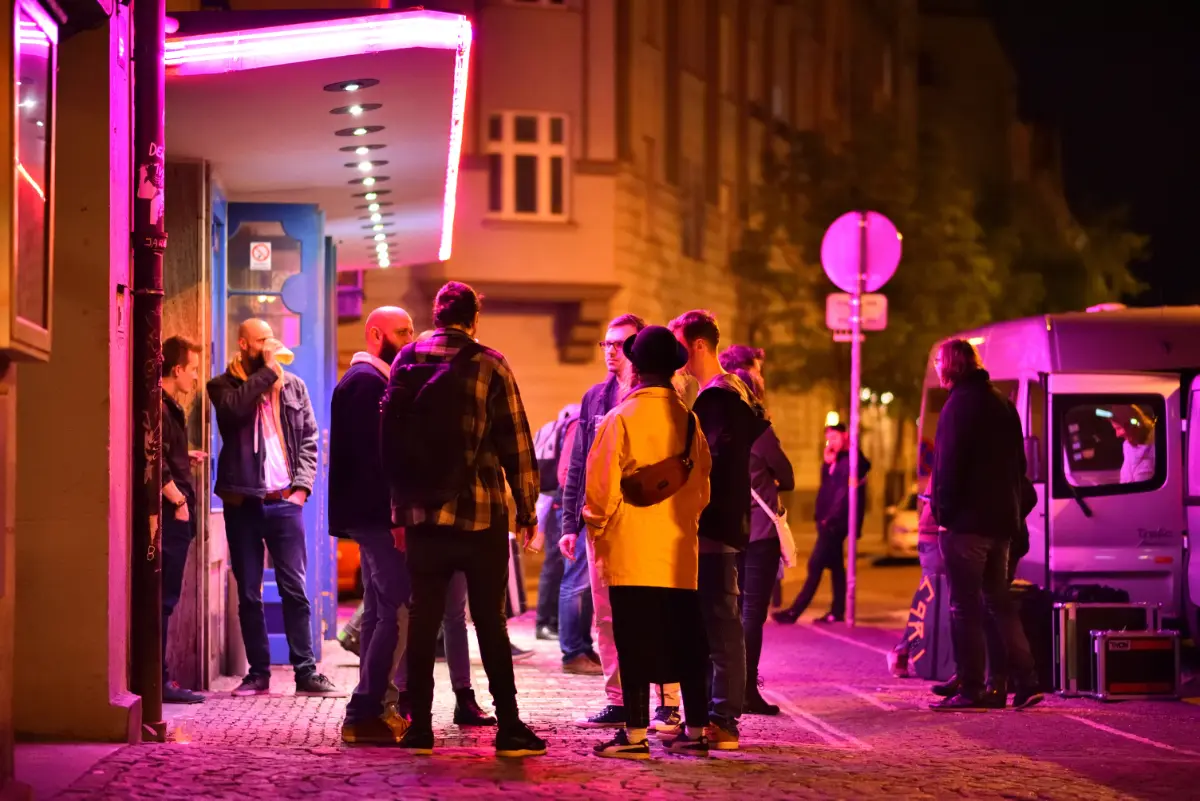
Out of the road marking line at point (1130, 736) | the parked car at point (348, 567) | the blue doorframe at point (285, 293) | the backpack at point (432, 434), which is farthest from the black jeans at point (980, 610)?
the parked car at point (348, 567)

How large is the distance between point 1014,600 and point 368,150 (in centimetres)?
467

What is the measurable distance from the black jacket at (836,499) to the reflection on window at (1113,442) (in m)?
2.90

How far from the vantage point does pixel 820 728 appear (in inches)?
377

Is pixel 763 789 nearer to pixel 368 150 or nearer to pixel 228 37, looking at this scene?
pixel 228 37

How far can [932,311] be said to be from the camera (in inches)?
1277

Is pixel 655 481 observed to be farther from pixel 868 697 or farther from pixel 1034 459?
pixel 1034 459

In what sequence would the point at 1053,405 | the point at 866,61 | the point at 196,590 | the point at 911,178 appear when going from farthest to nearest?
the point at 866,61
the point at 911,178
the point at 1053,405
the point at 196,590

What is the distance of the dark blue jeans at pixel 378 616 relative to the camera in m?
8.37

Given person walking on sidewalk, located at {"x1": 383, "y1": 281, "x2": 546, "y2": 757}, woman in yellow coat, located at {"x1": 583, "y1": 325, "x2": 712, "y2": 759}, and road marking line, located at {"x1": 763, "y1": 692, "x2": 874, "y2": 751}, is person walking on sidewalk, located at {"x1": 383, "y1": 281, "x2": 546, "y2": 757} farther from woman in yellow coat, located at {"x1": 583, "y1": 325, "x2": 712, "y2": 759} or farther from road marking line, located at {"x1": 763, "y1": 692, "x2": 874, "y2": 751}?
road marking line, located at {"x1": 763, "y1": 692, "x2": 874, "y2": 751}

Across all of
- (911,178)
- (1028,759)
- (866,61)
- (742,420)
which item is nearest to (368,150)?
(742,420)

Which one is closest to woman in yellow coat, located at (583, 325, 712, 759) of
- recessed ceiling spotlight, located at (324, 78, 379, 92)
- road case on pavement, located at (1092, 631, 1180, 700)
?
recessed ceiling spotlight, located at (324, 78, 379, 92)

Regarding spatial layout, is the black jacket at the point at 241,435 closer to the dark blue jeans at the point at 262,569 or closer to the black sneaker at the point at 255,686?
the dark blue jeans at the point at 262,569

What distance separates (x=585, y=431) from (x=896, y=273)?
2324 cm

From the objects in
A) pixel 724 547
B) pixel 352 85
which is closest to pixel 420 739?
pixel 724 547
